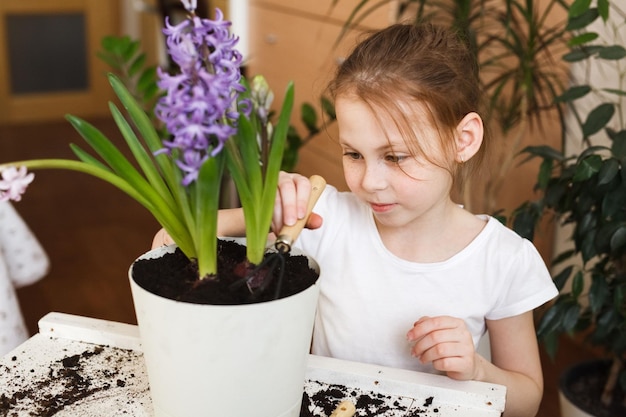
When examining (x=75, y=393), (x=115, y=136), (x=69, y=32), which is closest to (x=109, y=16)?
(x=69, y=32)

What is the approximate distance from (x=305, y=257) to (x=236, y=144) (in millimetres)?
147

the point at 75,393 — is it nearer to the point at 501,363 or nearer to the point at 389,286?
the point at 389,286

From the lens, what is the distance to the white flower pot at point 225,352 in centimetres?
71

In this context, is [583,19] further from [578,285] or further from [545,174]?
[578,285]

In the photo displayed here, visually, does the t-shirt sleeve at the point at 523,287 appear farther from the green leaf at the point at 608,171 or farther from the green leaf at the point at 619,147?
the green leaf at the point at 619,147

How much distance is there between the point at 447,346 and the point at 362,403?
126mm

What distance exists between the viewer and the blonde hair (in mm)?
1025

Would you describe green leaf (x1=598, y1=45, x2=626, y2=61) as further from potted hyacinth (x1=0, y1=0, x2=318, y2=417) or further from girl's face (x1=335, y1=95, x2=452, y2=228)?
potted hyacinth (x1=0, y1=0, x2=318, y2=417)

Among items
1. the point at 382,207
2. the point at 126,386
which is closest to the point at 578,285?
the point at 382,207

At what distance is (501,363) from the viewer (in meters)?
1.16

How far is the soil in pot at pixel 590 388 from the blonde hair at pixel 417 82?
42.5 inches

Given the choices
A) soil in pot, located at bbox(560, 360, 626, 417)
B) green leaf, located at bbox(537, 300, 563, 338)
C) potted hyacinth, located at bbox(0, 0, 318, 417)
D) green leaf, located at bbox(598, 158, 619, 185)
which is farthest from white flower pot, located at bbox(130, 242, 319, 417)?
soil in pot, located at bbox(560, 360, 626, 417)

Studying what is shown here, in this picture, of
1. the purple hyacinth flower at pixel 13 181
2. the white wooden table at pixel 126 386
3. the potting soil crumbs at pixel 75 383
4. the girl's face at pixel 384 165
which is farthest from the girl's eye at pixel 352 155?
the purple hyacinth flower at pixel 13 181

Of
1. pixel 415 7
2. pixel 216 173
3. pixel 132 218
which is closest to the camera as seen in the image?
pixel 216 173
